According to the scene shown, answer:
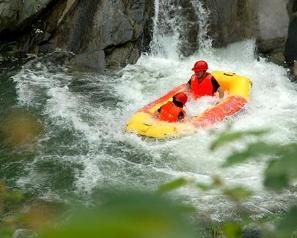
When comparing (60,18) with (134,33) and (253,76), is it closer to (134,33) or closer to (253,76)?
(134,33)

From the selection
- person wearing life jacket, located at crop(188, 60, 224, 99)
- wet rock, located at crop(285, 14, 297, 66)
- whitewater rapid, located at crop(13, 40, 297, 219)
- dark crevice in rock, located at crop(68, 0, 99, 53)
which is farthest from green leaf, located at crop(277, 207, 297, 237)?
dark crevice in rock, located at crop(68, 0, 99, 53)

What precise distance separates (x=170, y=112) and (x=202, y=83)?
38.1 inches

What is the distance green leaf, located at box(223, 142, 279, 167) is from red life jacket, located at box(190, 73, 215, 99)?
24.9 feet

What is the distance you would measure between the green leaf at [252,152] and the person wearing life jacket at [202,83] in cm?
757

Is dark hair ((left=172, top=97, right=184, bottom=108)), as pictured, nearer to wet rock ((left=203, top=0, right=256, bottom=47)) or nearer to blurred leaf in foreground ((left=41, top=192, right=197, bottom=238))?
wet rock ((left=203, top=0, right=256, bottom=47))

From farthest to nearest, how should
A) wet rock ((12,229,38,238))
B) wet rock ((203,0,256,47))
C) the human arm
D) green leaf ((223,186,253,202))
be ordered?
wet rock ((203,0,256,47)) → the human arm → wet rock ((12,229,38,238)) → green leaf ((223,186,253,202))

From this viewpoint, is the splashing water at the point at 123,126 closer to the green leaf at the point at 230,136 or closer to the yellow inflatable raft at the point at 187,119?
the yellow inflatable raft at the point at 187,119

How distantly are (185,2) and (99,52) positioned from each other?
87.1 inches

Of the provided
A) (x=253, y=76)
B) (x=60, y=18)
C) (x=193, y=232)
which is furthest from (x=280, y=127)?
(x=193, y=232)

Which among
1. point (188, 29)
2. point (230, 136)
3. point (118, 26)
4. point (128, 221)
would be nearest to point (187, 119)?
point (118, 26)

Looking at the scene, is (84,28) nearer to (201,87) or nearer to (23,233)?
(201,87)

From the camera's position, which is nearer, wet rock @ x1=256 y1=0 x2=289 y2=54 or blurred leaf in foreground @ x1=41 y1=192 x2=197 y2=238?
blurred leaf in foreground @ x1=41 y1=192 x2=197 y2=238

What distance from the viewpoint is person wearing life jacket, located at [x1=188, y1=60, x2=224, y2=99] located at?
848cm

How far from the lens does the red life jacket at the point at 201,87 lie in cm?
849
